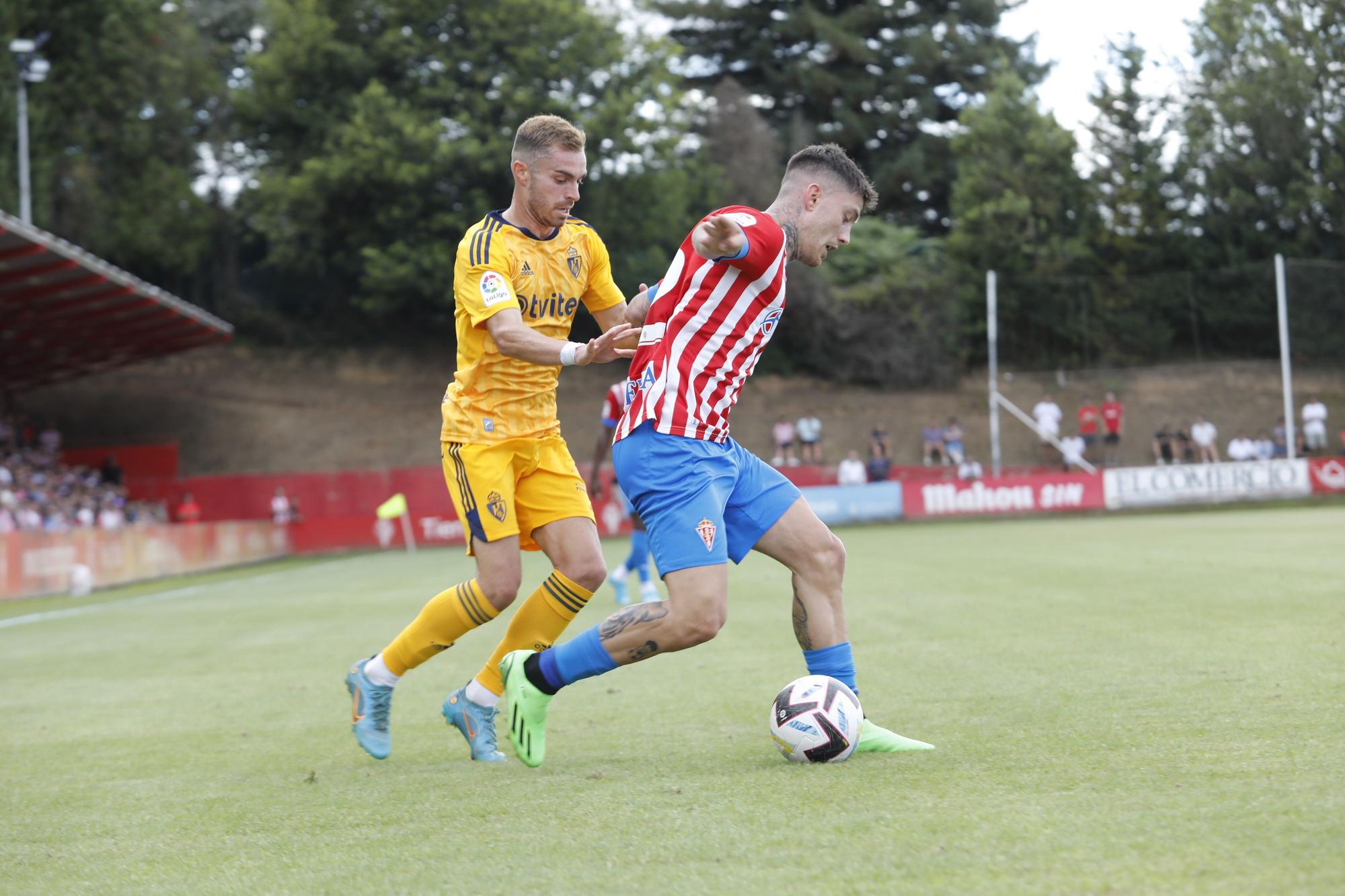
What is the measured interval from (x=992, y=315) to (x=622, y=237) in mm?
12933

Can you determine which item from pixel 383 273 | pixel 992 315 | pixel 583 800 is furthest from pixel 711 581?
pixel 383 273

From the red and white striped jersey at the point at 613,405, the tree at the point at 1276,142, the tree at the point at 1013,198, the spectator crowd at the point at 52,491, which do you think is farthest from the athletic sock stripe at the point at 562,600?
the tree at the point at 1276,142

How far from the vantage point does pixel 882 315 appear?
43125 mm

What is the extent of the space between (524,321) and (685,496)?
1.14 m

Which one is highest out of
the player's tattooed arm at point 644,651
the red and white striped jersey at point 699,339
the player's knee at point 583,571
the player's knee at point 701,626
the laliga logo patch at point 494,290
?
the laliga logo patch at point 494,290

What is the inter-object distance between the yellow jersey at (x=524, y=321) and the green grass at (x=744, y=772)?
1.32m

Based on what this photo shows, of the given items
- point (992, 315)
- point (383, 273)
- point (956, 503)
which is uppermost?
point (383, 273)

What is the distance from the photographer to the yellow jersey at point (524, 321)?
5.10 m

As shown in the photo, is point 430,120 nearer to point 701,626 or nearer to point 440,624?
point 440,624

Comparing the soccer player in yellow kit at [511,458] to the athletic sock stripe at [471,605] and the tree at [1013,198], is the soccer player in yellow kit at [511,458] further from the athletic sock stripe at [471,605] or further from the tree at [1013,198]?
the tree at [1013,198]

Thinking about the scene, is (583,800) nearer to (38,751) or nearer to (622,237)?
(38,751)

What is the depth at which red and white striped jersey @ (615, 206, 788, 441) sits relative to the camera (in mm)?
4492

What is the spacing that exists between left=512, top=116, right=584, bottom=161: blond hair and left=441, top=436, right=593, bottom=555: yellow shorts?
3.73ft

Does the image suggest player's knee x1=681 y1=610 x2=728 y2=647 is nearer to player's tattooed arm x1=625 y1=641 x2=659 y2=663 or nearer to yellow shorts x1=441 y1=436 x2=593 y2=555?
player's tattooed arm x1=625 y1=641 x2=659 y2=663
